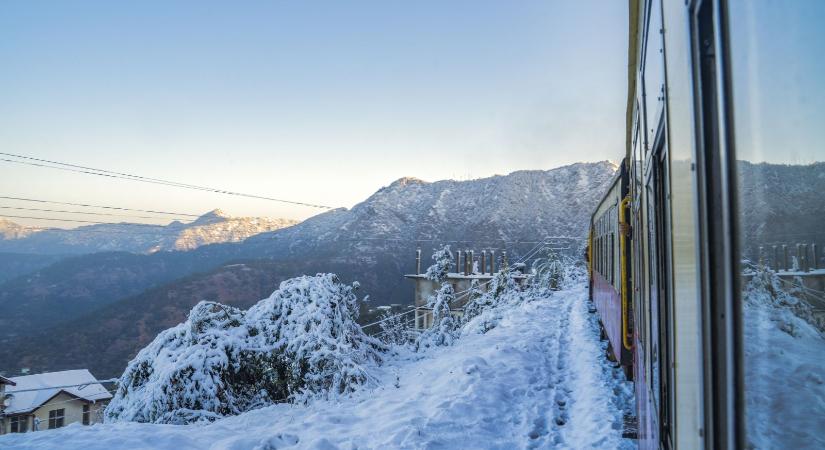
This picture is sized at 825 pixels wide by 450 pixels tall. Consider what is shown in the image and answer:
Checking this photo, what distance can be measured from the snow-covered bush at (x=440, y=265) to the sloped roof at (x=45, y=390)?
735 inches

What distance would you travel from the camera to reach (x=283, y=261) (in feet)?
192

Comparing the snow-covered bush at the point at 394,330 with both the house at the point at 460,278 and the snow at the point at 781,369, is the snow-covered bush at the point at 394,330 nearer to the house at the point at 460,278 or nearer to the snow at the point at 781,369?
the house at the point at 460,278

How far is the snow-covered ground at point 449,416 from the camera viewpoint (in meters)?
5.04

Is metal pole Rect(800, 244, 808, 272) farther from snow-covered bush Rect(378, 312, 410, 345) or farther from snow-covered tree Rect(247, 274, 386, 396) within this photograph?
snow-covered bush Rect(378, 312, 410, 345)

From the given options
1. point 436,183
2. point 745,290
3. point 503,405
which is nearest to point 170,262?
point 436,183

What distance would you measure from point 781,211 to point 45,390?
33.3 meters

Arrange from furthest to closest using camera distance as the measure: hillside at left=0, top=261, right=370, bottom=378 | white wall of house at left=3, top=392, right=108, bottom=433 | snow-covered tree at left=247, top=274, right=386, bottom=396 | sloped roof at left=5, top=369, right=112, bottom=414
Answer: hillside at left=0, top=261, right=370, bottom=378 < white wall of house at left=3, top=392, right=108, bottom=433 < sloped roof at left=5, top=369, right=112, bottom=414 < snow-covered tree at left=247, top=274, right=386, bottom=396

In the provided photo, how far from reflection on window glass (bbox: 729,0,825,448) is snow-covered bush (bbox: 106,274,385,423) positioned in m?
7.86

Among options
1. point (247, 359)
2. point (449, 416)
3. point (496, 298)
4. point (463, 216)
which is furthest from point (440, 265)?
point (463, 216)

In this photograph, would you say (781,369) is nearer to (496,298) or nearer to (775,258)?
(775,258)

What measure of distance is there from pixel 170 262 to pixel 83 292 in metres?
12.5

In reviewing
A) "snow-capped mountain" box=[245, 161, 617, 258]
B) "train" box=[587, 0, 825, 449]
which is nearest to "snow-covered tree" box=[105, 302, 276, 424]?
"train" box=[587, 0, 825, 449]

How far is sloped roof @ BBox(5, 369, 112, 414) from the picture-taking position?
938 inches

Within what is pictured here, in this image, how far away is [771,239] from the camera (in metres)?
0.68
